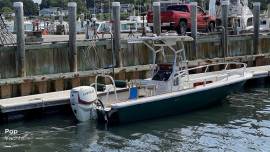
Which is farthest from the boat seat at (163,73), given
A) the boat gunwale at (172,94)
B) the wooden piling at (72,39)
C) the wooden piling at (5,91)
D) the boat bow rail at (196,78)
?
the wooden piling at (5,91)

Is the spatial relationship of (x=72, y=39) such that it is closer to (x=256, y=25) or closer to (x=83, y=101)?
(x=83, y=101)

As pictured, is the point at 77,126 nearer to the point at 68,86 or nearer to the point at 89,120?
the point at 89,120

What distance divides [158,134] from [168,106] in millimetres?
2144

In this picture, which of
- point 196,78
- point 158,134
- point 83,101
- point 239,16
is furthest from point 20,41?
point 239,16

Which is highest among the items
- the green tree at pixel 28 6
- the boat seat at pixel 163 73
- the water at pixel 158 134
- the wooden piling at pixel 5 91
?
the green tree at pixel 28 6

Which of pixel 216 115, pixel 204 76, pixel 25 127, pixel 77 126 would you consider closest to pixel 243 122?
pixel 216 115

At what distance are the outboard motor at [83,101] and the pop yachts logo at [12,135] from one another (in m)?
1.75

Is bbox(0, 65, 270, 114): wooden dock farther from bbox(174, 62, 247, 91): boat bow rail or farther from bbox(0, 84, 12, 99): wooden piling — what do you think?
bbox(174, 62, 247, 91): boat bow rail

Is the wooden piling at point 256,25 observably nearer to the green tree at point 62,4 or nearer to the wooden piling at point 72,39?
the wooden piling at point 72,39

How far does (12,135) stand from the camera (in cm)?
1656

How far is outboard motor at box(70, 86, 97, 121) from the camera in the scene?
17156mm

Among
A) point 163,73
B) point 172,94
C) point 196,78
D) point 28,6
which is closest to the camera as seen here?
point 172,94

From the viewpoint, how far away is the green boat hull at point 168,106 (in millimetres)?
17469

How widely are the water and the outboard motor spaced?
331 millimetres
